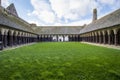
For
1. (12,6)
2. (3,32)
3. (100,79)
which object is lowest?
(100,79)

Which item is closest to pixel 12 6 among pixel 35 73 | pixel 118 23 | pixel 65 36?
pixel 65 36

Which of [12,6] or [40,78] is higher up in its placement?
[12,6]

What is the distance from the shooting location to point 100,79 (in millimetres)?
5586

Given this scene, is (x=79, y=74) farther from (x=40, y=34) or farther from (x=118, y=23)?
(x=40, y=34)

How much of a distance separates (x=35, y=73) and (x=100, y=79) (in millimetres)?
2534

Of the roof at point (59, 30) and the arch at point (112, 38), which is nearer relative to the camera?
the arch at point (112, 38)

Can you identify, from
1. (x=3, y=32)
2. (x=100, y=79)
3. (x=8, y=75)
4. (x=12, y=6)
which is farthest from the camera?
(x=12, y=6)

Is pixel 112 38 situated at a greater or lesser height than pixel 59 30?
A: lesser

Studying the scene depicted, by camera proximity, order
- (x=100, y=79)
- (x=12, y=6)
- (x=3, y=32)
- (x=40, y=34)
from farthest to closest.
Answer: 1. (x=40, y=34)
2. (x=12, y=6)
3. (x=3, y=32)
4. (x=100, y=79)

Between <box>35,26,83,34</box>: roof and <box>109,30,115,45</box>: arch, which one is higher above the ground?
<box>35,26,83,34</box>: roof

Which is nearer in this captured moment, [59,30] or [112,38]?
[112,38]

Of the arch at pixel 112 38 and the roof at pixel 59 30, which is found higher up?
the roof at pixel 59 30

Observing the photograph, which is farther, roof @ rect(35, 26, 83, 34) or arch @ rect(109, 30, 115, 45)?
roof @ rect(35, 26, 83, 34)

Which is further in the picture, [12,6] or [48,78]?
[12,6]
